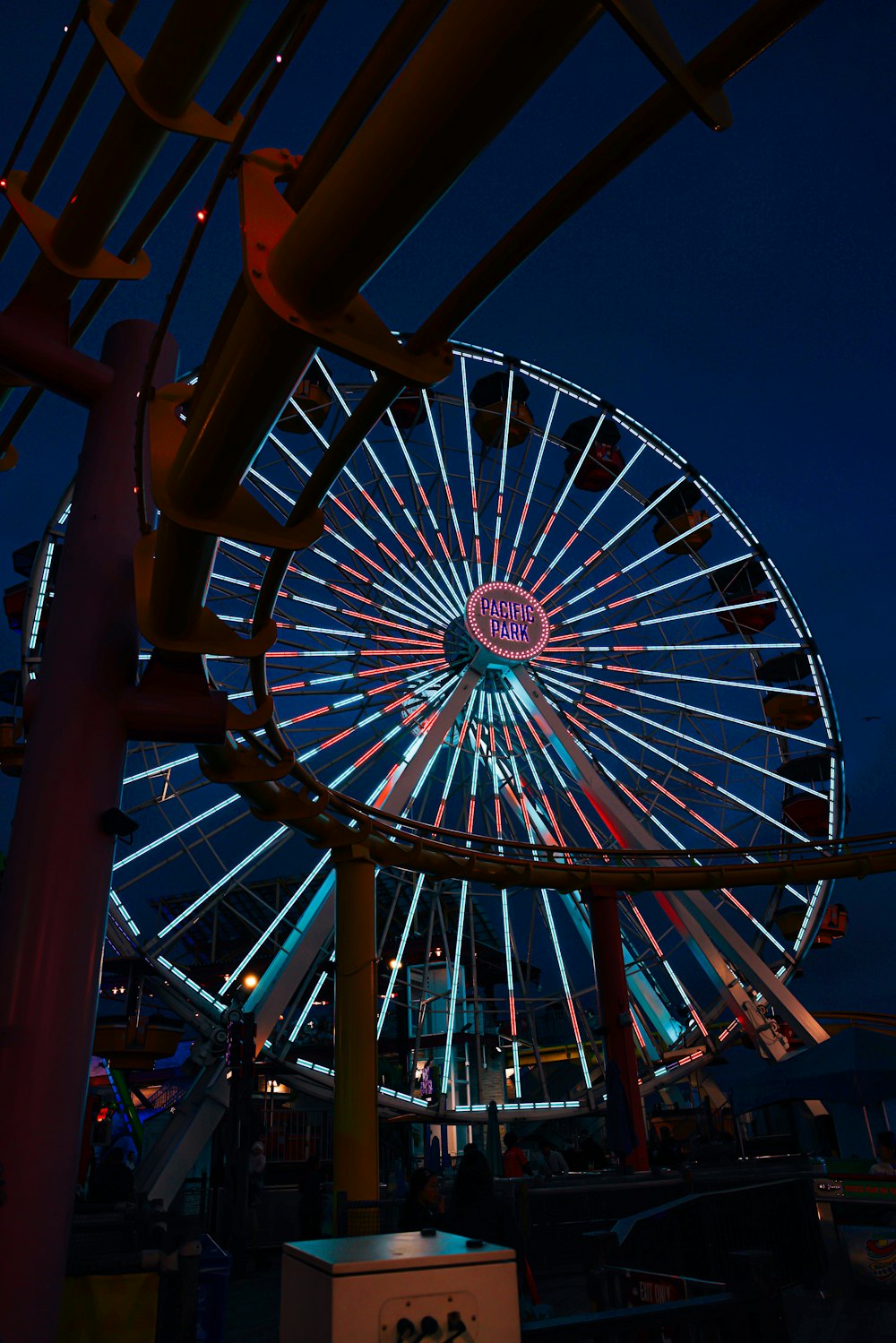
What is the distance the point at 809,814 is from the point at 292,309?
18998 mm

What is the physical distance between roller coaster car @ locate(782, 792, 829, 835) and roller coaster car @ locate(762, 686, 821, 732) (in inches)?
66.2

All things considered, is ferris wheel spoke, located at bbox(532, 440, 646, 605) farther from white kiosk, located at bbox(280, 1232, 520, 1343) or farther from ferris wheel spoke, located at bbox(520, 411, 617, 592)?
white kiosk, located at bbox(280, 1232, 520, 1343)

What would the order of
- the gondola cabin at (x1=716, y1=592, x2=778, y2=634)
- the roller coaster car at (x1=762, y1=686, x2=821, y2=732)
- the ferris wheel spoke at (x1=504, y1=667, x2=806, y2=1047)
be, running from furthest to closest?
the gondola cabin at (x1=716, y1=592, x2=778, y2=634) < the roller coaster car at (x1=762, y1=686, x2=821, y2=732) < the ferris wheel spoke at (x1=504, y1=667, x2=806, y2=1047)

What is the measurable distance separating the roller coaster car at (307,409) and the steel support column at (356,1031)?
10103mm

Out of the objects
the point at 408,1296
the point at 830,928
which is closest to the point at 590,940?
the point at 830,928

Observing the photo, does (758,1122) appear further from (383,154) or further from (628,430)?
(383,154)

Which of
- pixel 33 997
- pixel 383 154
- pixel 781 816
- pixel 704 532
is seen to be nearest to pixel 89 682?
pixel 33 997

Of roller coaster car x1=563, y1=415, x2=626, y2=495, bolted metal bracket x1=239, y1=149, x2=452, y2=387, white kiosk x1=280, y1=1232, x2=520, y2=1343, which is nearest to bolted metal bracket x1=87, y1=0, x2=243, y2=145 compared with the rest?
bolted metal bracket x1=239, y1=149, x2=452, y2=387

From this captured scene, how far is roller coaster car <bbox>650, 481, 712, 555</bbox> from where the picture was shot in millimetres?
22141

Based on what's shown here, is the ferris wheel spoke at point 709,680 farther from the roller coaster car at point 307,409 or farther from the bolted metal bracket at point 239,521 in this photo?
the bolted metal bracket at point 239,521

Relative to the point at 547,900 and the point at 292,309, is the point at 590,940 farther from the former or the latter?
the point at 292,309

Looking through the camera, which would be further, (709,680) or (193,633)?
(709,680)

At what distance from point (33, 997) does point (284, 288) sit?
392 centimetres

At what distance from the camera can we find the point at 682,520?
22.2m
